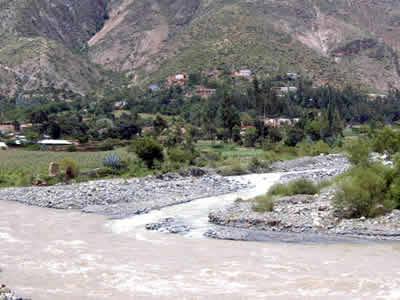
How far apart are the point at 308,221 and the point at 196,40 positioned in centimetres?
→ 10590

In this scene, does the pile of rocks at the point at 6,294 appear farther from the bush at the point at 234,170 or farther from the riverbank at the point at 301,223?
the bush at the point at 234,170

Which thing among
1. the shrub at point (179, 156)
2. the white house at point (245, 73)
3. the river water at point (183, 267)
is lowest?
the shrub at point (179, 156)

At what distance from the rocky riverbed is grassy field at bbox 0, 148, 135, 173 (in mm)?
8411

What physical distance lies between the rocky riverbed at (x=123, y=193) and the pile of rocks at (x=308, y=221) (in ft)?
21.4

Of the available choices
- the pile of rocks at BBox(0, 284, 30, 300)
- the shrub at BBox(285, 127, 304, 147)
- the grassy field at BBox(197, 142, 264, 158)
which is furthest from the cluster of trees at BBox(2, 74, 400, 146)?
the pile of rocks at BBox(0, 284, 30, 300)

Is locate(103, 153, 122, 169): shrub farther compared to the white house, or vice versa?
the white house

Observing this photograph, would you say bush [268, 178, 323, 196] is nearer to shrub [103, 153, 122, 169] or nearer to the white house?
shrub [103, 153, 122, 169]

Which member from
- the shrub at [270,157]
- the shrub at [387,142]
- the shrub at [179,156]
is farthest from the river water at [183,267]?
the shrub at [270,157]

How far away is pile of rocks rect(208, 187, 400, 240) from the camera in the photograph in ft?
73.0

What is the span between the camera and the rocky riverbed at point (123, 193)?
32000 millimetres

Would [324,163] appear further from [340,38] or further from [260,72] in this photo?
[340,38]

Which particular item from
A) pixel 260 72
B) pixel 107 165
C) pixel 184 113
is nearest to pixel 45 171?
pixel 107 165

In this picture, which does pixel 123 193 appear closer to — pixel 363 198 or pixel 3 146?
pixel 363 198

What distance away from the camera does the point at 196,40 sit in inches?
4941
